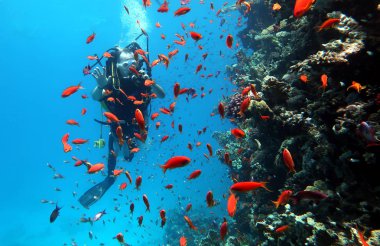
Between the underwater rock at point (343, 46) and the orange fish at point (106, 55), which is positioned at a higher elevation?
the orange fish at point (106, 55)

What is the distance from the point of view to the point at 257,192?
733cm

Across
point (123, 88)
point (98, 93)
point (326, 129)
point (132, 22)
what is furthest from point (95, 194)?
point (132, 22)

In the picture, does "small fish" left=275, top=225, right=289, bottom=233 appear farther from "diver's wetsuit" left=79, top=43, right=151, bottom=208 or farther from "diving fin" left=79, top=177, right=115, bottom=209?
"diving fin" left=79, top=177, right=115, bottom=209

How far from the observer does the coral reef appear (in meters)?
3.74

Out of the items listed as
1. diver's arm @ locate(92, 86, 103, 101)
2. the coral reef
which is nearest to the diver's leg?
diver's arm @ locate(92, 86, 103, 101)

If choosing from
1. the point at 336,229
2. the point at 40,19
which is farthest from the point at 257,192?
the point at 40,19

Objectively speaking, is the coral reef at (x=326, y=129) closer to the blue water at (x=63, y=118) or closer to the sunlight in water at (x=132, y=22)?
the blue water at (x=63, y=118)

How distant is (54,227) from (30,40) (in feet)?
188

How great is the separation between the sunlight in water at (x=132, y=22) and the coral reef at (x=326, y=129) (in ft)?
126

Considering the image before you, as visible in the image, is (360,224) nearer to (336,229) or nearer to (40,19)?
(336,229)

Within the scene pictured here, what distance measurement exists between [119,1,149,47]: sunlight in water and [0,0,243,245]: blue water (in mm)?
367

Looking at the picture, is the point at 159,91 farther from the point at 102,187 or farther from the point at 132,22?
the point at 132,22

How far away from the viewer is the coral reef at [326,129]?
12.3ft

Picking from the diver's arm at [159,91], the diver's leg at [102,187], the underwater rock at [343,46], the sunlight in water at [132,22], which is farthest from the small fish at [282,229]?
the sunlight in water at [132,22]
